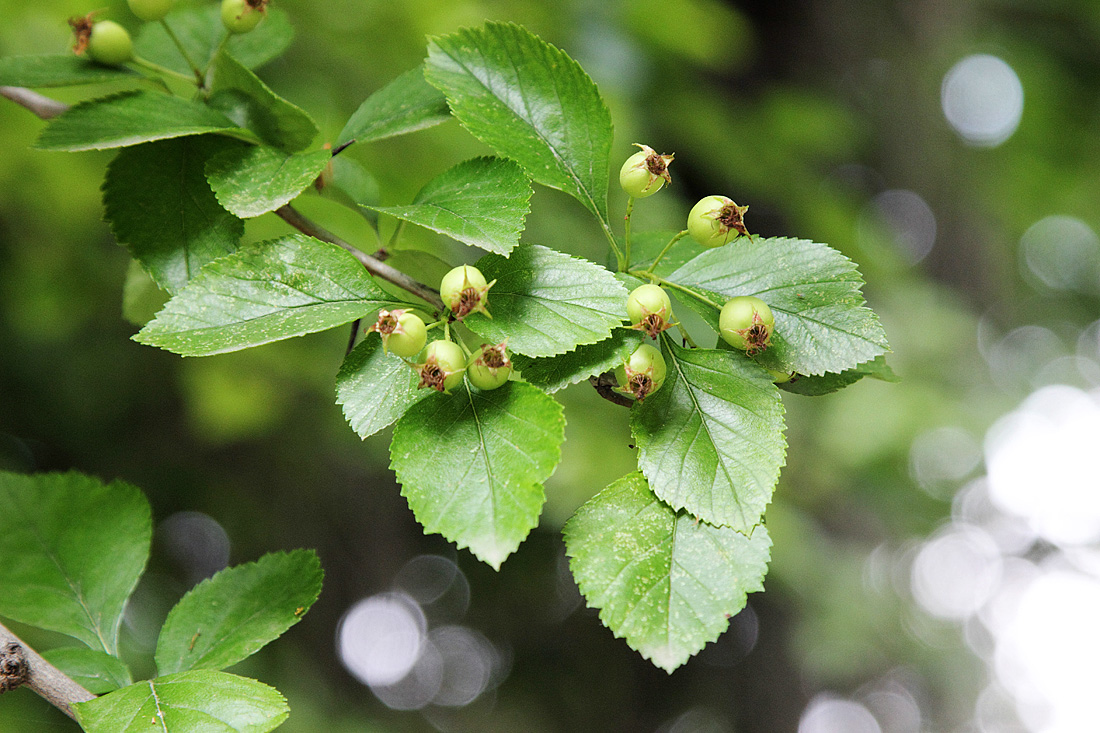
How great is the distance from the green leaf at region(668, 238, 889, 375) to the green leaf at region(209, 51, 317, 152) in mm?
334

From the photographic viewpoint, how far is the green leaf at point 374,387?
1.63 ft

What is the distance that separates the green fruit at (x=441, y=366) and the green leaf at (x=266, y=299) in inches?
2.5

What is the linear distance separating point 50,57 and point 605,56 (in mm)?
1882

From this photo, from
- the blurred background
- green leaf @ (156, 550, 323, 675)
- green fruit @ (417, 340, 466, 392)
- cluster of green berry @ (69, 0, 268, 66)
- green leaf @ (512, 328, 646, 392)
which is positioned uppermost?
cluster of green berry @ (69, 0, 268, 66)

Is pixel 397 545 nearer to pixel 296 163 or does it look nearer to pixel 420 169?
pixel 420 169

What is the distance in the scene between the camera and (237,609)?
0.65 m

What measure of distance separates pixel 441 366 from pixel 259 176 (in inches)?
9.0

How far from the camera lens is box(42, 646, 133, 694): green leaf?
0.62m

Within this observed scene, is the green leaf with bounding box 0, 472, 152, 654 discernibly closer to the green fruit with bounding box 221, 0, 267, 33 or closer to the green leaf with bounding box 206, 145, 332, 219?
the green leaf with bounding box 206, 145, 332, 219

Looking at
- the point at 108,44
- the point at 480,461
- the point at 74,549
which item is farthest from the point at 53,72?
the point at 480,461

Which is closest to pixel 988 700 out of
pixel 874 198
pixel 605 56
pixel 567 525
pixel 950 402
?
pixel 874 198

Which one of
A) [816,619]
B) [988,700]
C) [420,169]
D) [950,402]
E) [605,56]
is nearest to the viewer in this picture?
[420,169]

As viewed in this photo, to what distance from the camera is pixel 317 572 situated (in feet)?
2.11

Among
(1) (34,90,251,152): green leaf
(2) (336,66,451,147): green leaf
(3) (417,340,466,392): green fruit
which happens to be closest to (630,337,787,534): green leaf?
(3) (417,340,466,392): green fruit
